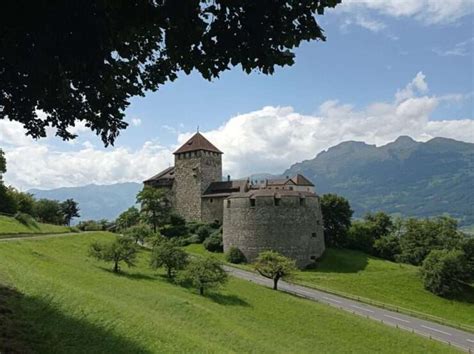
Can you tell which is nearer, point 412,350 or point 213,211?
point 412,350

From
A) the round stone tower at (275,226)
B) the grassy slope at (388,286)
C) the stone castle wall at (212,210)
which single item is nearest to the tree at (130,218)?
the stone castle wall at (212,210)

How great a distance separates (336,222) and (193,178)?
2216cm

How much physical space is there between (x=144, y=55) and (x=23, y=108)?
3172 mm

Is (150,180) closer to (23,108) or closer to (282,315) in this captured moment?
(282,315)

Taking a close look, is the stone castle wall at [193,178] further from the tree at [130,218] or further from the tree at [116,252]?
the tree at [116,252]

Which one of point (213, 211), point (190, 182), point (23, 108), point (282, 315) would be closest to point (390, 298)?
point (282, 315)

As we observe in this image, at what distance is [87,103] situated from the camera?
434 inches

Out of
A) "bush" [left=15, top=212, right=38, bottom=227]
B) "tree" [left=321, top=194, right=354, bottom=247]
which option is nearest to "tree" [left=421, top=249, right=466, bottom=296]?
"tree" [left=321, top=194, right=354, bottom=247]

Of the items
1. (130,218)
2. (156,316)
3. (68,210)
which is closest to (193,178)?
(130,218)

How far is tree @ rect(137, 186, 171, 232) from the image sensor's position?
62400 millimetres

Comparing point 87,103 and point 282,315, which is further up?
point 87,103

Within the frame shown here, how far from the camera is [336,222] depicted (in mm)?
62062

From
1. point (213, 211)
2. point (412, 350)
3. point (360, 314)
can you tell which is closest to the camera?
point (412, 350)

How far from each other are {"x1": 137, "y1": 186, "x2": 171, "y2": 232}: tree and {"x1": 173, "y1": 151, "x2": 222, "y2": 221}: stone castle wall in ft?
14.1
